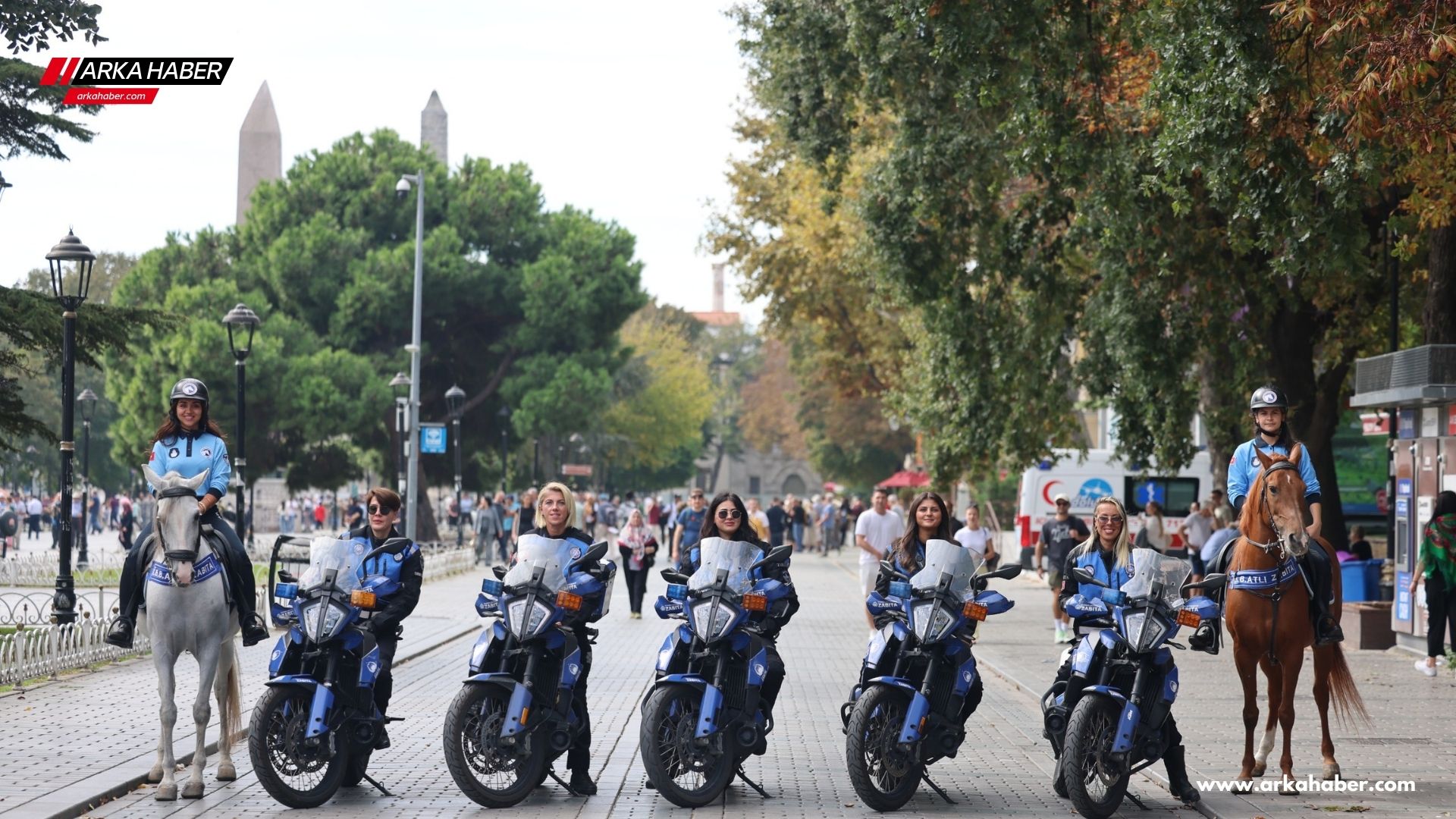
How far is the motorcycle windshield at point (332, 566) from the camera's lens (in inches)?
379

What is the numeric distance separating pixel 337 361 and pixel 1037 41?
38372mm

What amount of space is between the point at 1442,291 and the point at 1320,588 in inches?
423

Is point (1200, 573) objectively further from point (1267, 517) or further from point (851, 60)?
point (1267, 517)

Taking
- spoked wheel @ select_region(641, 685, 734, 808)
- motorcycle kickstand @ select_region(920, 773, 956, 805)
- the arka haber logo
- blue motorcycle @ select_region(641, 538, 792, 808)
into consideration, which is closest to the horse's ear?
blue motorcycle @ select_region(641, 538, 792, 808)

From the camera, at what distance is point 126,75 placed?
19.4m

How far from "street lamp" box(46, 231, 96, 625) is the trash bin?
15857 mm

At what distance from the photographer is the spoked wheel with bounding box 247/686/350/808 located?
9039 mm

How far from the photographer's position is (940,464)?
28828mm

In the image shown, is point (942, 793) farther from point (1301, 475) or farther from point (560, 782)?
point (1301, 475)

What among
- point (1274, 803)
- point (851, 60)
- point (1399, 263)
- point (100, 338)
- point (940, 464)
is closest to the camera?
point (1274, 803)

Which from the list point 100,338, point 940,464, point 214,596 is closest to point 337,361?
point 940,464

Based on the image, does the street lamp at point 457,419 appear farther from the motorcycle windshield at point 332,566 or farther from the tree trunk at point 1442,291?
the motorcycle windshield at point 332,566

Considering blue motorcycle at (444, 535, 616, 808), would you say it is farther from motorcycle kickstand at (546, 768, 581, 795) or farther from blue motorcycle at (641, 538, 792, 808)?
blue motorcycle at (641, 538, 792, 808)

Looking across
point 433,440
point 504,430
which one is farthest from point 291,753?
point 504,430
